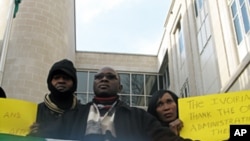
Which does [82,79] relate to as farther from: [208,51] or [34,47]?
[34,47]

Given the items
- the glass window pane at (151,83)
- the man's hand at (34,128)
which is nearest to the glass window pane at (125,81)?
the glass window pane at (151,83)

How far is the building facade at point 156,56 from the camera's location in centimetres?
943

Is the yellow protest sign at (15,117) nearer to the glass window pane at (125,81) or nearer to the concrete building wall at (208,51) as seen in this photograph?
the concrete building wall at (208,51)

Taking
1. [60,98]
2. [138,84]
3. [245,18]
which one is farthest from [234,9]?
[138,84]

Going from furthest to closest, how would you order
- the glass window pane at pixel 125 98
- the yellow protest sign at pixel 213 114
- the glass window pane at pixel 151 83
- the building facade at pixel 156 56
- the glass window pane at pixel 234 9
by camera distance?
A: 1. the glass window pane at pixel 151 83
2. the glass window pane at pixel 125 98
3. the glass window pane at pixel 234 9
4. the building facade at pixel 156 56
5. the yellow protest sign at pixel 213 114

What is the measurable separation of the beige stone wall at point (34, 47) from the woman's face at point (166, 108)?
5882mm

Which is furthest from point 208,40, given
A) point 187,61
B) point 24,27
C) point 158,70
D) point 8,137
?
point 8,137

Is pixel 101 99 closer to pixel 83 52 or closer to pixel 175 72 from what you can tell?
pixel 175 72

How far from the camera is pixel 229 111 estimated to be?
316cm

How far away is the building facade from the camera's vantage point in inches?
371

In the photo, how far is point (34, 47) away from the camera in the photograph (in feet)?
32.1

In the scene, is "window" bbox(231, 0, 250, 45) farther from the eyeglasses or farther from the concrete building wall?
the eyeglasses

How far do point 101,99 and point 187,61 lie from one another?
1423 cm

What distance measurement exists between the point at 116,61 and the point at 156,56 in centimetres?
245
